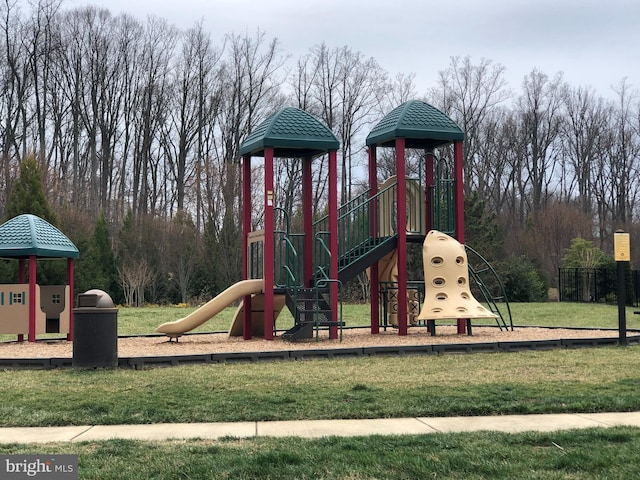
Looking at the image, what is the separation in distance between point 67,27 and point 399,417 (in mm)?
39380

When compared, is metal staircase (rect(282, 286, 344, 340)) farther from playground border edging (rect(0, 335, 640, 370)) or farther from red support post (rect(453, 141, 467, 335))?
red support post (rect(453, 141, 467, 335))

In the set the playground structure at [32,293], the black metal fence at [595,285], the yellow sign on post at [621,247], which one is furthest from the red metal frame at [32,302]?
the black metal fence at [595,285]

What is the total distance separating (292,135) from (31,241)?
18.8ft

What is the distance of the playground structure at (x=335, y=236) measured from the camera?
609 inches

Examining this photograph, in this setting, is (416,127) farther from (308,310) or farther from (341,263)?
(308,310)

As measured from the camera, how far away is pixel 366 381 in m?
9.95

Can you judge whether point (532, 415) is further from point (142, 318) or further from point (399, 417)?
point (142, 318)

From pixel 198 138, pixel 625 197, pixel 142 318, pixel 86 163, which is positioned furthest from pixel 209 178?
pixel 625 197

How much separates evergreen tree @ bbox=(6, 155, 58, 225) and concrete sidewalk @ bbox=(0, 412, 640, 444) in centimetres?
2277

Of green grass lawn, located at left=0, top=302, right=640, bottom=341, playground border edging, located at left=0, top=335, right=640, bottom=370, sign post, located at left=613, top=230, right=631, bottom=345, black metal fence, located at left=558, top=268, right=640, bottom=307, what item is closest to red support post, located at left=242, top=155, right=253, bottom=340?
green grass lawn, located at left=0, top=302, right=640, bottom=341

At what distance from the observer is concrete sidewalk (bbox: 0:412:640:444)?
268 inches

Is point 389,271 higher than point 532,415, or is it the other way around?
Result: point 389,271

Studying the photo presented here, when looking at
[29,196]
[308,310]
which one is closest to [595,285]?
[308,310]

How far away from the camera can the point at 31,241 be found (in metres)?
16.0
